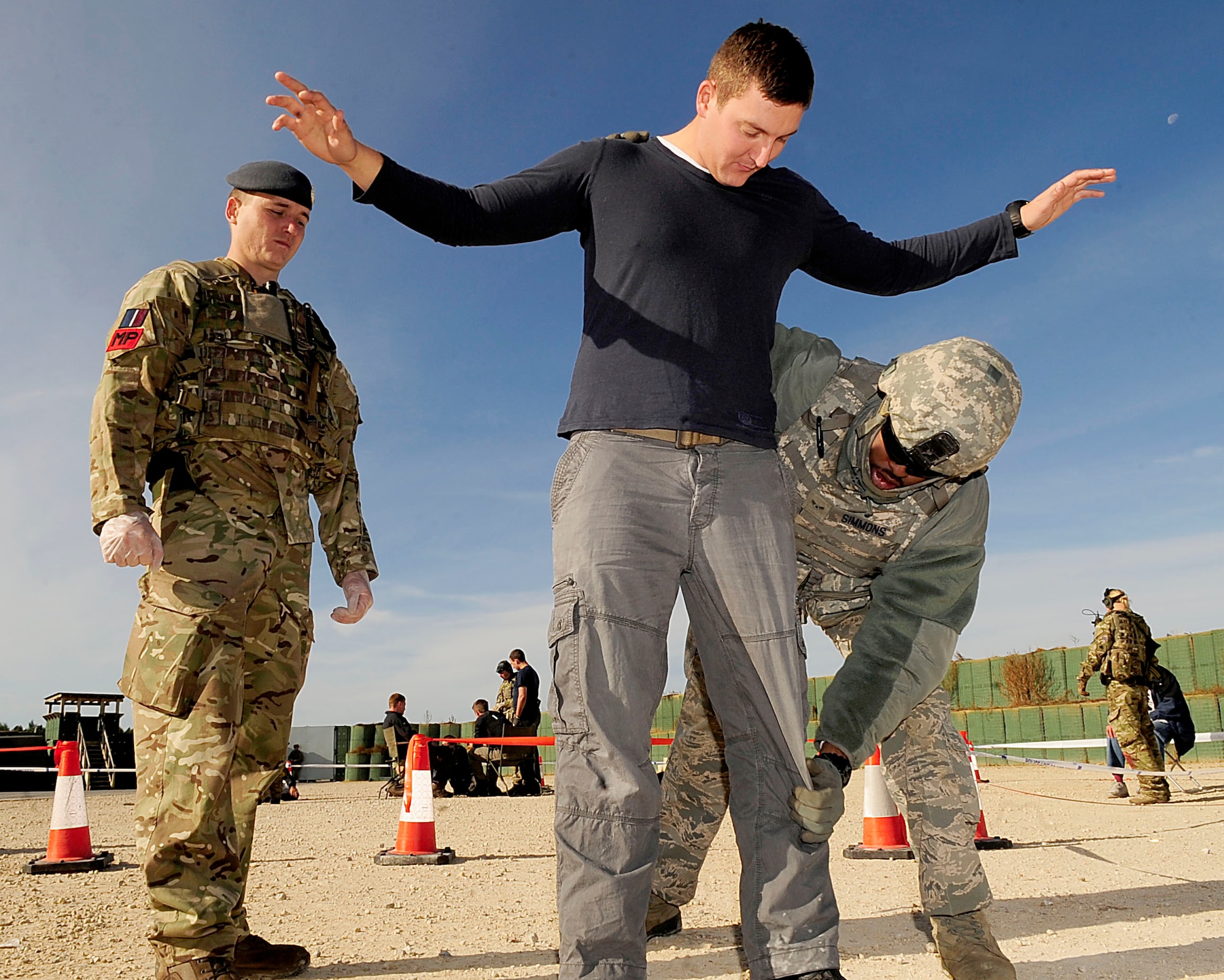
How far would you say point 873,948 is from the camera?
10.4ft

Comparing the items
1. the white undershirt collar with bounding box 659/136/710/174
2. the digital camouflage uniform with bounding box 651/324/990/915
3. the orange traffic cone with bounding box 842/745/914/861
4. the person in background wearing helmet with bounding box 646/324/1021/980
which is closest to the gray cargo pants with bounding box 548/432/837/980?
the person in background wearing helmet with bounding box 646/324/1021/980

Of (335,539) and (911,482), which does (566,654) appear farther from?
(335,539)

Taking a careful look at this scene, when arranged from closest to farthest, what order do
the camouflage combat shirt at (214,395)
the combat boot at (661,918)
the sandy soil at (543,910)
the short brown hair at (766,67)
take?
the short brown hair at (766,67), the camouflage combat shirt at (214,395), the sandy soil at (543,910), the combat boot at (661,918)

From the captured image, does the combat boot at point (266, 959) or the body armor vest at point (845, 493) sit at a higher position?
the body armor vest at point (845, 493)

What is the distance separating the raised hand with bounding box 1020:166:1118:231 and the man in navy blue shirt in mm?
975

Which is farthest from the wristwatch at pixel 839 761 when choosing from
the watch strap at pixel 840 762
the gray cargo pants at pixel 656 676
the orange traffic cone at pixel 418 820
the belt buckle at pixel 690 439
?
the orange traffic cone at pixel 418 820

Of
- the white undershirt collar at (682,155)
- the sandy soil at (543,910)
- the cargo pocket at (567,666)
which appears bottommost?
the sandy soil at (543,910)

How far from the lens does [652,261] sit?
2.13 m

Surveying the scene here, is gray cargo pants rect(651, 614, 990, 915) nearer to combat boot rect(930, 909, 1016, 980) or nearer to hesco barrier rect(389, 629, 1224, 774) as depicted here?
combat boot rect(930, 909, 1016, 980)

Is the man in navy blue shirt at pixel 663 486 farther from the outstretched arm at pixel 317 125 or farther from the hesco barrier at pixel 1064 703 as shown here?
the hesco barrier at pixel 1064 703

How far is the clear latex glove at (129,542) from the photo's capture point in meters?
2.45

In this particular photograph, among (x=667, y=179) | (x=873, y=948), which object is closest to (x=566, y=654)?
(x=667, y=179)

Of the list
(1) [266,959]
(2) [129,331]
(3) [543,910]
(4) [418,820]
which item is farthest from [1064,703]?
(2) [129,331]

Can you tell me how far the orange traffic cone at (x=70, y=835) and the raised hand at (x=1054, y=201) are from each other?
218 inches
